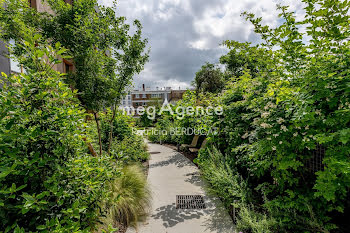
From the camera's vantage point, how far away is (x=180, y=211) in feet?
10.4

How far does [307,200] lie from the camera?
2.12 meters

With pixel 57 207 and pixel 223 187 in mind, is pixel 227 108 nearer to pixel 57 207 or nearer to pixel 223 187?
pixel 223 187

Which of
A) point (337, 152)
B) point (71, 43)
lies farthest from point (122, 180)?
point (337, 152)

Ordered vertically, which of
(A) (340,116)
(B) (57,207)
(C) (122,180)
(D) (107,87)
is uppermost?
(D) (107,87)

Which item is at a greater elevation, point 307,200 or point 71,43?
point 71,43

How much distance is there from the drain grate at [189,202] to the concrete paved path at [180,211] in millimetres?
94

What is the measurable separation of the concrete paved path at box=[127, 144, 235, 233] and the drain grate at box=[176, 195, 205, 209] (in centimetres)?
9

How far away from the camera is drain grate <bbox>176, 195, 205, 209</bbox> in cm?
Answer: 334

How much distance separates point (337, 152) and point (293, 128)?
486 mm

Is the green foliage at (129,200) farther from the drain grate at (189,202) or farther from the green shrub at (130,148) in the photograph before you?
the green shrub at (130,148)

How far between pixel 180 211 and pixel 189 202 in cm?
38

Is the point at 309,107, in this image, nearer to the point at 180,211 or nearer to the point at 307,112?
the point at 307,112

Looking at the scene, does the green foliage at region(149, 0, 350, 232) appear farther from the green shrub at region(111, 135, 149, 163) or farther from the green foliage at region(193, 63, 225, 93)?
the green foliage at region(193, 63, 225, 93)

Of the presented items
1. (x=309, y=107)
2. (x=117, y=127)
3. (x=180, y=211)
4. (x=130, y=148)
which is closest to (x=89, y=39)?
(x=130, y=148)
